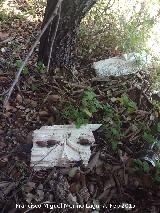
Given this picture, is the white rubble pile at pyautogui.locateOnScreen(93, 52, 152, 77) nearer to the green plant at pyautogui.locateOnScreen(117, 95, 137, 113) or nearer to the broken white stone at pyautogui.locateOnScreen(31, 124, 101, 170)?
the green plant at pyautogui.locateOnScreen(117, 95, 137, 113)

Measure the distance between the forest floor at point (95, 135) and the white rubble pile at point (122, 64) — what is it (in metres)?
0.09

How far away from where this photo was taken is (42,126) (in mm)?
3172

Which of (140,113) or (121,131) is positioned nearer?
(121,131)

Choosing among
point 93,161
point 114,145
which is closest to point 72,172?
point 93,161

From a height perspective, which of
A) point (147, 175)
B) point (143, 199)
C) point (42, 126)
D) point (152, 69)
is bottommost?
point (143, 199)

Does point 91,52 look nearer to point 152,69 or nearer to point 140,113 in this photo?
point 152,69

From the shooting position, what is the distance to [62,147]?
9.70 feet

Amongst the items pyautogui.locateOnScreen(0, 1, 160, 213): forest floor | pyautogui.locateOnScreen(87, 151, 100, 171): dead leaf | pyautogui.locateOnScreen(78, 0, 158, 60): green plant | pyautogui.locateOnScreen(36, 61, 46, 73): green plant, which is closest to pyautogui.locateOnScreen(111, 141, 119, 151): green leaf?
pyautogui.locateOnScreen(0, 1, 160, 213): forest floor

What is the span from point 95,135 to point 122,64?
126 centimetres

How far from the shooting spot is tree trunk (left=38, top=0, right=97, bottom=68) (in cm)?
342

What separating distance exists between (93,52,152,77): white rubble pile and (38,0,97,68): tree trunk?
1.19 feet

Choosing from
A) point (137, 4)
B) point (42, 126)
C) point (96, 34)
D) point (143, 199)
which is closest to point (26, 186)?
point (42, 126)

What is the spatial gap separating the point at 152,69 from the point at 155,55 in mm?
329

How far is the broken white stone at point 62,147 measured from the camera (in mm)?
2840
